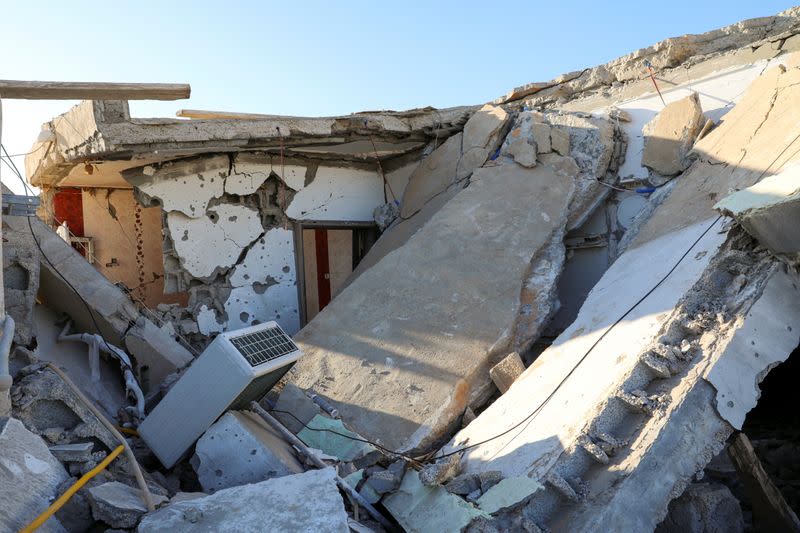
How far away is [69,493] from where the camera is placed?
8.38 ft

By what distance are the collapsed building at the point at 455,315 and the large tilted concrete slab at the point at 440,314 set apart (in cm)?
2

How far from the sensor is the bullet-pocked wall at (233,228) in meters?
6.43

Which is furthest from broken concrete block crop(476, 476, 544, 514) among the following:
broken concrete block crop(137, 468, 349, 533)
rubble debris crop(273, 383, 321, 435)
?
rubble debris crop(273, 383, 321, 435)

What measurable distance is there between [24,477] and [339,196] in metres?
5.28

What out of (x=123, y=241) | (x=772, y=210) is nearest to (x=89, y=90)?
(x=772, y=210)

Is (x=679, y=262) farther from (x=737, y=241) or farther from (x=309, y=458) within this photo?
(x=309, y=458)

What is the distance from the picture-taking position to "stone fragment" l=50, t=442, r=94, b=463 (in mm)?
2873

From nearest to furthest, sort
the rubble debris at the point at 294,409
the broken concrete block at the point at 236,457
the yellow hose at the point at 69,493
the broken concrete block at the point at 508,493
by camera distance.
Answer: the yellow hose at the point at 69,493
the broken concrete block at the point at 508,493
the broken concrete block at the point at 236,457
the rubble debris at the point at 294,409

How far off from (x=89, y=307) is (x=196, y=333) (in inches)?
76.9

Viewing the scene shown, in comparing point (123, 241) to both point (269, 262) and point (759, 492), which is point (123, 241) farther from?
point (759, 492)

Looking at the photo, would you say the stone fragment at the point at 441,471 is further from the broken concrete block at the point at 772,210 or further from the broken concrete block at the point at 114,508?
the broken concrete block at the point at 772,210

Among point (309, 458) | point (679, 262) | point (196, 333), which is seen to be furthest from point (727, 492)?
point (196, 333)

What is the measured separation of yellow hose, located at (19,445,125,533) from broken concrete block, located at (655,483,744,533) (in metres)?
2.73

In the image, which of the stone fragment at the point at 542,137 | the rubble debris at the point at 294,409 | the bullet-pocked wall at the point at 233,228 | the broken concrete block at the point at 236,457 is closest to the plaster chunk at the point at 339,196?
the bullet-pocked wall at the point at 233,228
